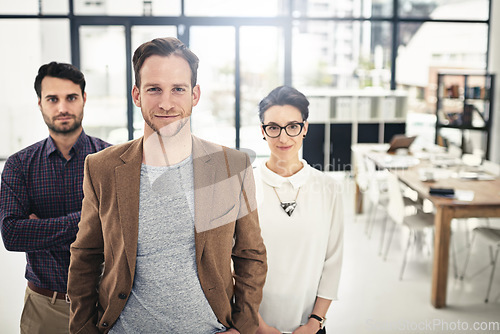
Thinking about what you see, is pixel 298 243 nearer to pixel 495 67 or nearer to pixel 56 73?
pixel 56 73

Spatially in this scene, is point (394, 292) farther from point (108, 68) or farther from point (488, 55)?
point (488, 55)

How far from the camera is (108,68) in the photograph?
750 cm

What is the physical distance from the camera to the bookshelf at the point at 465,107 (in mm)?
7551

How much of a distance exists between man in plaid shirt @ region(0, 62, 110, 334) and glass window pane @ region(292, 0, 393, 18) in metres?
6.68

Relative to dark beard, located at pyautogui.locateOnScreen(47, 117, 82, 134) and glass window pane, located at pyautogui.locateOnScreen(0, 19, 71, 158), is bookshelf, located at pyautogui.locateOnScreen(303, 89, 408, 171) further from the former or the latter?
dark beard, located at pyautogui.locateOnScreen(47, 117, 82, 134)

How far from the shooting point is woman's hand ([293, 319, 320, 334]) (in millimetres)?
1855

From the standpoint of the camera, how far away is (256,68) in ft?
26.2

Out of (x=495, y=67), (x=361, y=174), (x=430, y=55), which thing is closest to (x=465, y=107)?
(x=495, y=67)

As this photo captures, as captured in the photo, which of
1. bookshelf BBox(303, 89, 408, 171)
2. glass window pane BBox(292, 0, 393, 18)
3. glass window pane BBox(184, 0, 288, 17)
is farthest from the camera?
glass window pane BBox(292, 0, 393, 18)

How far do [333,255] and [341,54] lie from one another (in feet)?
23.0

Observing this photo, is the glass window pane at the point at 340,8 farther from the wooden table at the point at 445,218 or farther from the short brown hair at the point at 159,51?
the short brown hair at the point at 159,51

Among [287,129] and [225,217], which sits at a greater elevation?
[287,129]

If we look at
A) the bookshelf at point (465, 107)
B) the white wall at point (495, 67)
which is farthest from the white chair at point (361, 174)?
the white wall at point (495, 67)

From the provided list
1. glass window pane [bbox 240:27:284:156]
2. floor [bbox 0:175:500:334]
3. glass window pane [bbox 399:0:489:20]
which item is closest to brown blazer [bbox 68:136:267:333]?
floor [bbox 0:175:500:334]
